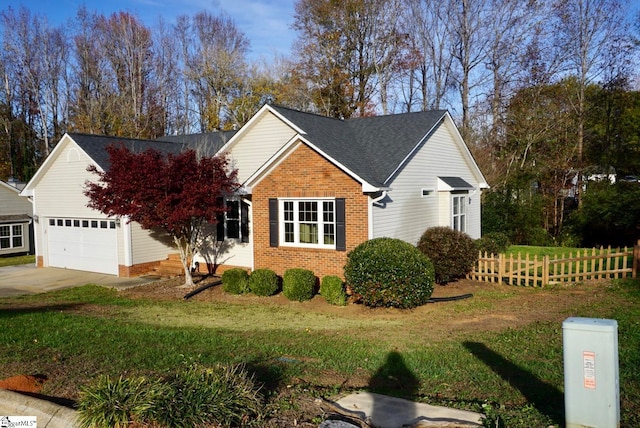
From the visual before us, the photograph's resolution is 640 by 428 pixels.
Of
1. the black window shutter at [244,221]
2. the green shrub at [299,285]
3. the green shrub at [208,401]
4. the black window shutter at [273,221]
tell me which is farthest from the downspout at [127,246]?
the green shrub at [208,401]

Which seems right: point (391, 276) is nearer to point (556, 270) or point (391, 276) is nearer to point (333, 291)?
point (333, 291)

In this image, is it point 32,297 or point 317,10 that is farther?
point 317,10

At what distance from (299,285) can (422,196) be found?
5.93 metres

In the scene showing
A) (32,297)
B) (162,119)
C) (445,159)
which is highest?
(162,119)

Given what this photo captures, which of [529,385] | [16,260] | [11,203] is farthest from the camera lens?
[11,203]

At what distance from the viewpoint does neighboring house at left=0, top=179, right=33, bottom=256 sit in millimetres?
26953

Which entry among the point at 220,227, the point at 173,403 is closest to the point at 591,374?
the point at 173,403

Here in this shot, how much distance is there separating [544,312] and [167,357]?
826cm

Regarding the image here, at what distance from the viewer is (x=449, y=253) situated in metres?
15.8

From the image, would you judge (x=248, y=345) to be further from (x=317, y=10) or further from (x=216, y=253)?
(x=317, y=10)

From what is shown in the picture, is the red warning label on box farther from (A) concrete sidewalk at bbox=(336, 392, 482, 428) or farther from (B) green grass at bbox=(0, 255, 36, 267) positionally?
(B) green grass at bbox=(0, 255, 36, 267)

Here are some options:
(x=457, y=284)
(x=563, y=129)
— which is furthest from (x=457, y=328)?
(x=563, y=129)

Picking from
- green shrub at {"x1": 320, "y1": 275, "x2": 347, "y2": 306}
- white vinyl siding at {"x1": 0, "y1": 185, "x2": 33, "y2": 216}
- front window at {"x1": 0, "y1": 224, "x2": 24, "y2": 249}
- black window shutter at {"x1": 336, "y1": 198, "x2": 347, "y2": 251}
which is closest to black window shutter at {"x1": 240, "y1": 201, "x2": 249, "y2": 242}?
black window shutter at {"x1": 336, "y1": 198, "x2": 347, "y2": 251}

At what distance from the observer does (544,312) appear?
462 inches
